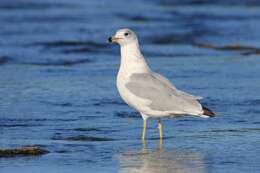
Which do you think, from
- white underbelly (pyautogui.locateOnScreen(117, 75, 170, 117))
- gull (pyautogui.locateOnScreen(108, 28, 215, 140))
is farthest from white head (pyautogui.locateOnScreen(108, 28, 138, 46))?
white underbelly (pyautogui.locateOnScreen(117, 75, 170, 117))

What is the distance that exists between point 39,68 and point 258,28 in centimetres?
617

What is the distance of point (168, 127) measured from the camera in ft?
30.9

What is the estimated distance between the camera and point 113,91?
454 inches

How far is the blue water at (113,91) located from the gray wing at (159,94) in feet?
0.99

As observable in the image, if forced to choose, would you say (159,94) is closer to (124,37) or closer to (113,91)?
(124,37)

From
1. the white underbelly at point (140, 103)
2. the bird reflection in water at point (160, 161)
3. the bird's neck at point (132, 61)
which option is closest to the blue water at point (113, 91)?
the bird reflection in water at point (160, 161)

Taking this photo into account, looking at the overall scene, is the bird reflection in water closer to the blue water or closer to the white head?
the blue water

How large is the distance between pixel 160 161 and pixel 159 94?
4.32ft

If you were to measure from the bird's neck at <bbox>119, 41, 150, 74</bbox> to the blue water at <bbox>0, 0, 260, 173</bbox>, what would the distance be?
0.59m

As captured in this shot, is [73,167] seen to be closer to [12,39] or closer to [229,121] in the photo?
[229,121]

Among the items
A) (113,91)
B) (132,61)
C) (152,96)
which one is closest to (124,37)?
(132,61)

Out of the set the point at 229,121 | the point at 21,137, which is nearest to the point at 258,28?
the point at 229,121

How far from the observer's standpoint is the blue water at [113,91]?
25.5 ft

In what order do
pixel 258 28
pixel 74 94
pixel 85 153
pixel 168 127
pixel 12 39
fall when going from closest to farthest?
pixel 85 153 → pixel 168 127 → pixel 74 94 → pixel 12 39 → pixel 258 28
